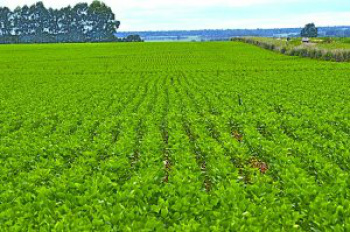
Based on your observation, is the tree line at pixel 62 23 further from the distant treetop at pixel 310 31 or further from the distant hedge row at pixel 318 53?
the distant hedge row at pixel 318 53

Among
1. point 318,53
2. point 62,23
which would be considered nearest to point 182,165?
A: point 318,53

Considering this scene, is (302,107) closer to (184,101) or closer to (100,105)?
(184,101)

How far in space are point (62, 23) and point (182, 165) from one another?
462 ft

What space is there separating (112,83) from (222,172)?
65.4ft

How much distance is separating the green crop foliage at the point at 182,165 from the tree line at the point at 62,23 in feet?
406

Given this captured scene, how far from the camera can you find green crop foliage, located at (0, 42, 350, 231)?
5824mm

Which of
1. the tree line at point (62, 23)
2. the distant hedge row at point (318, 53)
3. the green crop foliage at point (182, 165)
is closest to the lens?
the green crop foliage at point (182, 165)

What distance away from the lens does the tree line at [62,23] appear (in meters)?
138

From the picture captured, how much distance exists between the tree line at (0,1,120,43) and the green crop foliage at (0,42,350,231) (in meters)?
124

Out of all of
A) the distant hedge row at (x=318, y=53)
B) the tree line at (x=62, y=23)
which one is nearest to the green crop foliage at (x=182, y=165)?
the distant hedge row at (x=318, y=53)

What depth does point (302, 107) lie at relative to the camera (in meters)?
15.3

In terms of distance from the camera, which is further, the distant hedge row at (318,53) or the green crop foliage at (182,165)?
the distant hedge row at (318,53)

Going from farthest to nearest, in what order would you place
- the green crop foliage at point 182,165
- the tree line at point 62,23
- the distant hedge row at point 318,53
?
the tree line at point 62,23, the distant hedge row at point 318,53, the green crop foliage at point 182,165

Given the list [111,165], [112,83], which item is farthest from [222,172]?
[112,83]
